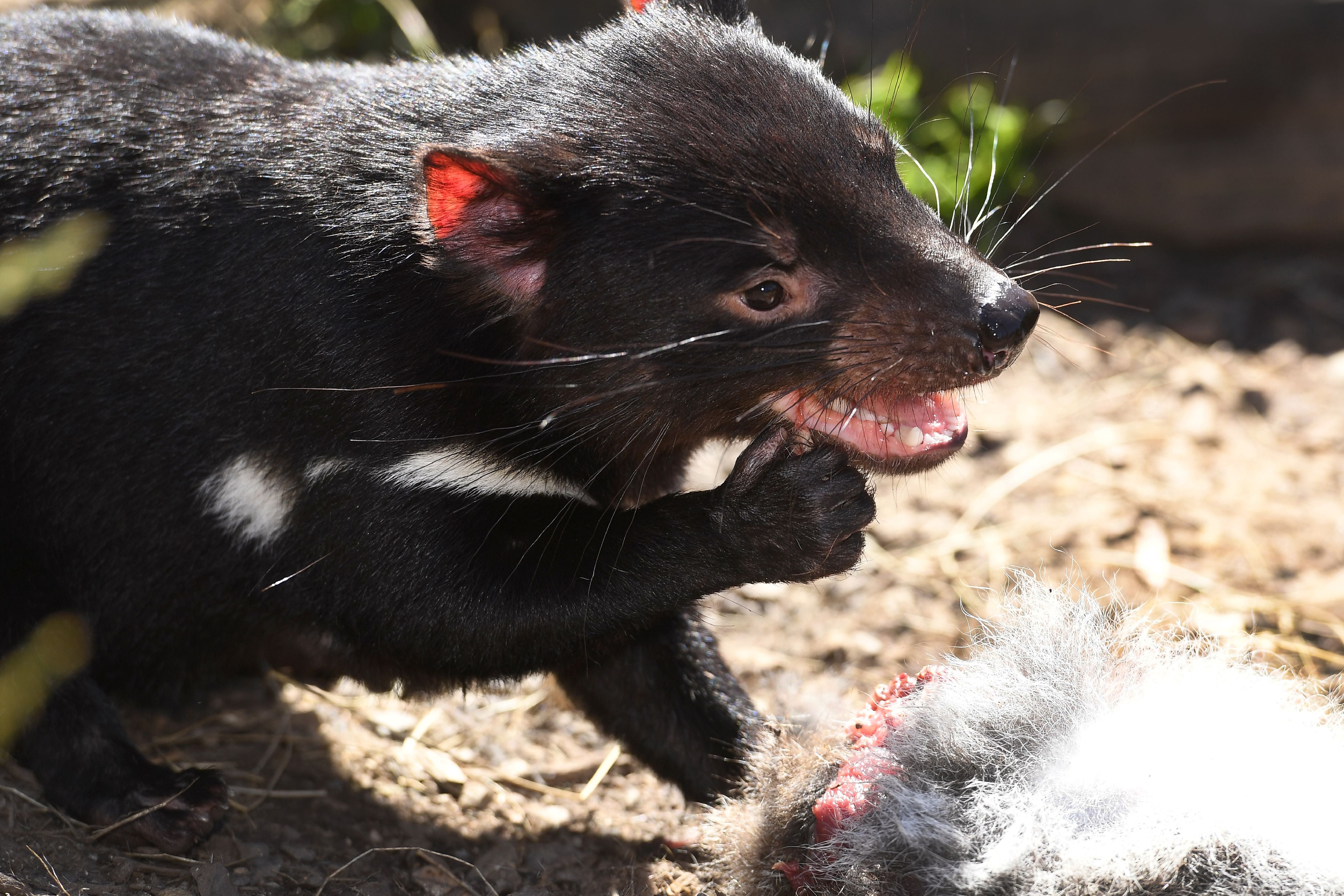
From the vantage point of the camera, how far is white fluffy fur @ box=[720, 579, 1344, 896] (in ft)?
6.27

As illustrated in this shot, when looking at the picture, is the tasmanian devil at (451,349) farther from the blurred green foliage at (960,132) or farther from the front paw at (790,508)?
the blurred green foliage at (960,132)

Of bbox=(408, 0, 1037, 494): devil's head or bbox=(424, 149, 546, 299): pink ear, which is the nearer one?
bbox=(424, 149, 546, 299): pink ear

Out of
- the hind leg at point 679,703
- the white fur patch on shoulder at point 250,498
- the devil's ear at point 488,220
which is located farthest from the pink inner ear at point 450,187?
the hind leg at point 679,703

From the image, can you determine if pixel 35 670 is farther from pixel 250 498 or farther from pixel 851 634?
pixel 851 634

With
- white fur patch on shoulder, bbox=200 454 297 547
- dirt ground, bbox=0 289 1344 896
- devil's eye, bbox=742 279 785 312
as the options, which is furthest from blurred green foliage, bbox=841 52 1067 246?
white fur patch on shoulder, bbox=200 454 297 547

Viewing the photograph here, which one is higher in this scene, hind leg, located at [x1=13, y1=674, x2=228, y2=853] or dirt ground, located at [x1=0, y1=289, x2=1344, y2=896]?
hind leg, located at [x1=13, y1=674, x2=228, y2=853]

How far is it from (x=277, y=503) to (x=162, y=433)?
287mm

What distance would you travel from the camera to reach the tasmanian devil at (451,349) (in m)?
2.36

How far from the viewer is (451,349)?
247cm

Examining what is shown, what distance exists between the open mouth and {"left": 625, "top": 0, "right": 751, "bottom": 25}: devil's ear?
0.94 metres

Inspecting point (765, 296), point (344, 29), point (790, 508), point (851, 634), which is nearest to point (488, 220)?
point (765, 296)

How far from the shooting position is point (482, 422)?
2512 mm

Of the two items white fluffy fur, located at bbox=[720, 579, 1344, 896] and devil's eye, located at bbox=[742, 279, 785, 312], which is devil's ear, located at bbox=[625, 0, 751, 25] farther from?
white fluffy fur, located at bbox=[720, 579, 1344, 896]

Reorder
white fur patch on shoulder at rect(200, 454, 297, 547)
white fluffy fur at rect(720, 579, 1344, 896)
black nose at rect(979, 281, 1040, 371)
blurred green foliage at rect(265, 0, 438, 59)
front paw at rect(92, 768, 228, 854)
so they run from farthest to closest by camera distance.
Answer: blurred green foliage at rect(265, 0, 438, 59)
front paw at rect(92, 768, 228, 854)
white fur patch on shoulder at rect(200, 454, 297, 547)
black nose at rect(979, 281, 1040, 371)
white fluffy fur at rect(720, 579, 1344, 896)
